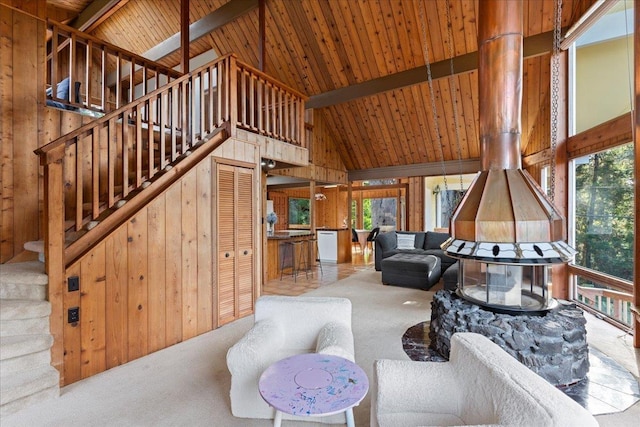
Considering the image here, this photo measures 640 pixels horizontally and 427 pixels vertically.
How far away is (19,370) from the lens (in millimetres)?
2121

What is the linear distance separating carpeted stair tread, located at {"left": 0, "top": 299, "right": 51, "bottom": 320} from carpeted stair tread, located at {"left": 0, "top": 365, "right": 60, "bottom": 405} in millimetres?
376

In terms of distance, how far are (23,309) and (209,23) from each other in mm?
6087

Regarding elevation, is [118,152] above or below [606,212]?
above

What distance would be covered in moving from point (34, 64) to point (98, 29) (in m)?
6.26

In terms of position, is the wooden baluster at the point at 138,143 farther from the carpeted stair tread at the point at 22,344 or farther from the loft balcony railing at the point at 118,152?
the carpeted stair tread at the point at 22,344

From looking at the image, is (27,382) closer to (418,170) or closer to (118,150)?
(118,150)

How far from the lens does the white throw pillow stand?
23.6ft

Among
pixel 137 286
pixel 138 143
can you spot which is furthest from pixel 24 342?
pixel 138 143

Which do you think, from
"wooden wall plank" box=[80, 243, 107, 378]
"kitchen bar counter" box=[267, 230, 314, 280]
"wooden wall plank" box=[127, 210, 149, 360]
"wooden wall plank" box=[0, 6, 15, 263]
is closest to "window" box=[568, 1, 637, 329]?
"kitchen bar counter" box=[267, 230, 314, 280]

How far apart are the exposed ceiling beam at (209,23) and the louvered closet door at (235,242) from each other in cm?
362

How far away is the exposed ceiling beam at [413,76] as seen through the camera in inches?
185

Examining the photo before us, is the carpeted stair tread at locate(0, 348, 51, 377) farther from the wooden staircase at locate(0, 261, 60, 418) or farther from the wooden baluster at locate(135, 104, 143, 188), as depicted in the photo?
the wooden baluster at locate(135, 104, 143, 188)

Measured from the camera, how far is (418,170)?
809 centimetres

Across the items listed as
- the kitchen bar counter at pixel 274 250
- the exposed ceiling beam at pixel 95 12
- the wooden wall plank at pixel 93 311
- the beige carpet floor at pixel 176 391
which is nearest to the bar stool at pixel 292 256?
the kitchen bar counter at pixel 274 250
